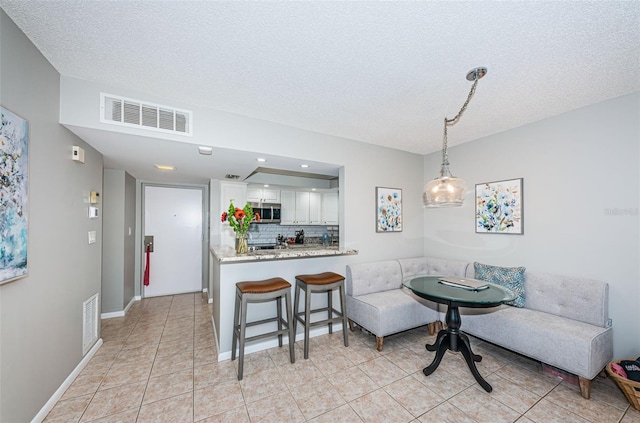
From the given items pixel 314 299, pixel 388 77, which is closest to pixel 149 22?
pixel 388 77

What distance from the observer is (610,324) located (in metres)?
2.24

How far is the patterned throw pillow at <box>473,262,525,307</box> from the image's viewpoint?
2730 mm

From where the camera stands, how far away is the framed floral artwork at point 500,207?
2.98 metres

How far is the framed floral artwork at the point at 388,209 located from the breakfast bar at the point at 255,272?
752 millimetres

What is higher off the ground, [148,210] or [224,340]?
[148,210]

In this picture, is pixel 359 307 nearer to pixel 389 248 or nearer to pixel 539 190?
pixel 389 248

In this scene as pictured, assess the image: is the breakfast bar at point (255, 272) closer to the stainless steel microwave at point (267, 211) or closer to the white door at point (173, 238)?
the stainless steel microwave at point (267, 211)

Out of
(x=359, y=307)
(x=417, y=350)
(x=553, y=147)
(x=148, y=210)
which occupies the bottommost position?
(x=417, y=350)

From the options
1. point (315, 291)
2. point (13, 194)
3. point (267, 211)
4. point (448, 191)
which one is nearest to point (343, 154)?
point (448, 191)

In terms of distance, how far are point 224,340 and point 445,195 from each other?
8.61 feet

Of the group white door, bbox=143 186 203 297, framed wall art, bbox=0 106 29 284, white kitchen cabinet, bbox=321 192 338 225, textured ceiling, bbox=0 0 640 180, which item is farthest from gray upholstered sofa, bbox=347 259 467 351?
white door, bbox=143 186 203 297

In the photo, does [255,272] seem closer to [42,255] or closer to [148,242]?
[42,255]

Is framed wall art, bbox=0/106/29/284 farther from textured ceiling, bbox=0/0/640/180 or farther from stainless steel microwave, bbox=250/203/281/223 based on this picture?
stainless steel microwave, bbox=250/203/281/223

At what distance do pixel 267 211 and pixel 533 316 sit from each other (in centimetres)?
420
